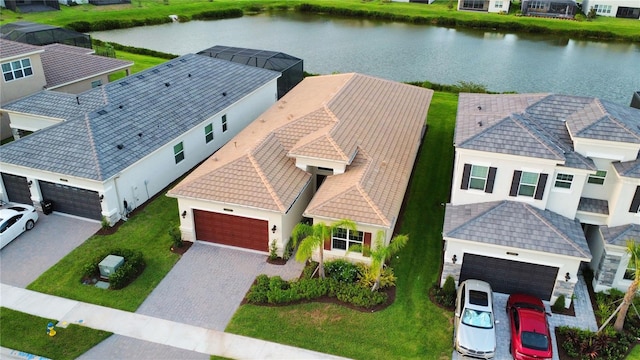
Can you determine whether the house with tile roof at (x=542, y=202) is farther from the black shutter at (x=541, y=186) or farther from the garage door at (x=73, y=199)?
the garage door at (x=73, y=199)

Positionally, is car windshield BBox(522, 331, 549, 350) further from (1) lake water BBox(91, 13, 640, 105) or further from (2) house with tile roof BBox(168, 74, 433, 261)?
(1) lake water BBox(91, 13, 640, 105)

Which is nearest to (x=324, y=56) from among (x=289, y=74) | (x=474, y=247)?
(x=289, y=74)

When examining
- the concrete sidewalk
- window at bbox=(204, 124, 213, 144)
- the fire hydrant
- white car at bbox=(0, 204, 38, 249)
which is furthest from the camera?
window at bbox=(204, 124, 213, 144)

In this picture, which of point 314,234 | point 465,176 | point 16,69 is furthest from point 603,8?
point 16,69

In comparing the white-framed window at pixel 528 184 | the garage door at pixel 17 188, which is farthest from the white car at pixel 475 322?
the garage door at pixel 17 188

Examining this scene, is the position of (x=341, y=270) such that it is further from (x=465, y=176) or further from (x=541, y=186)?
(x=541, y=186)

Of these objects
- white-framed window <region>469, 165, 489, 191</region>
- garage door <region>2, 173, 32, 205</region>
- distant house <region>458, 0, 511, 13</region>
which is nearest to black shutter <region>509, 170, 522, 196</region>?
white-framed window <region>469, 165, 489, 191</region>
